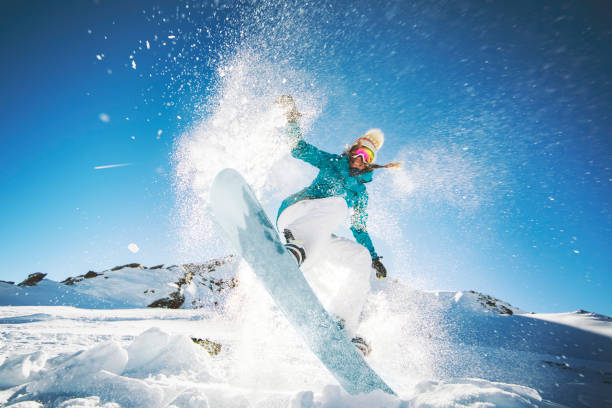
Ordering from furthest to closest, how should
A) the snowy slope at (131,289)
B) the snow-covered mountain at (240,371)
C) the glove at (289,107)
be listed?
the snowy slope at (131,289), the glove at (289,107), the snow-covered mountain at (240,371)

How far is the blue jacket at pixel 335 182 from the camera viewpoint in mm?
2809

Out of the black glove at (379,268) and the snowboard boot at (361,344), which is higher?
the black glove at (379,268)

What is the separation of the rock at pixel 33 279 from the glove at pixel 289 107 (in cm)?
1138

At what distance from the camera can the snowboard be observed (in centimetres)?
181

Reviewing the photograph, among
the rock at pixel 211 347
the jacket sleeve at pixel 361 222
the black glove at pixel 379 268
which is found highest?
the jacket sleeve at pixel 361 222

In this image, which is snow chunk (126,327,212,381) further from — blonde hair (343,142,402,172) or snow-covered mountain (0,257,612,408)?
blonde hair (343,142,402,172)

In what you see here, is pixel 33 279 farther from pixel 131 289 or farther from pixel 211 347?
pixel 211 347

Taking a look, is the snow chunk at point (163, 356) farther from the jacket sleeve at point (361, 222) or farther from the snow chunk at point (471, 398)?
the jacket sleeve at point (361, 222)

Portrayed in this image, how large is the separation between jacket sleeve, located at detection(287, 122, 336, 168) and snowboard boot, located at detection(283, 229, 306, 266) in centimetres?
118

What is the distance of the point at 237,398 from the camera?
1.26 meters

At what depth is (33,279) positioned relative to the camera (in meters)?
8.99

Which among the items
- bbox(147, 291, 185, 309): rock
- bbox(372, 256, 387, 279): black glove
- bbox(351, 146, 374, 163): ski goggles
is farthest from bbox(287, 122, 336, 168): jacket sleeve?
bbox(147, 291, 185, 309): rock

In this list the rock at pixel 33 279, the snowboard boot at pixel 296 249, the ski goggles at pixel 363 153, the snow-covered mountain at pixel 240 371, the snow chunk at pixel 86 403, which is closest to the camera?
the snow chunk at pixel 86 403

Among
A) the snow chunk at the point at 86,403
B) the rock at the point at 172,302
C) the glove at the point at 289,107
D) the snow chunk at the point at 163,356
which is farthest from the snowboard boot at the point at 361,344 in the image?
the rock at the point at 172,302
